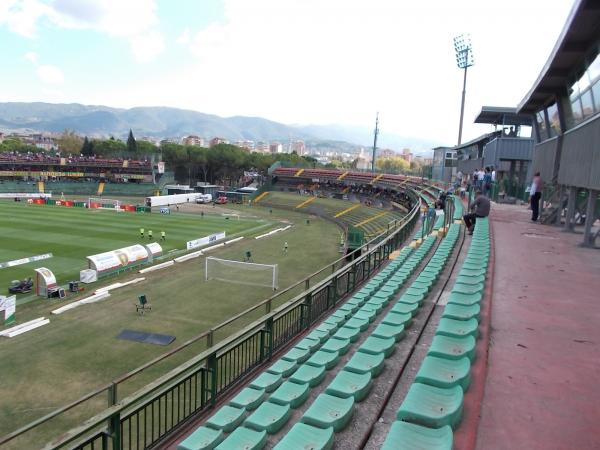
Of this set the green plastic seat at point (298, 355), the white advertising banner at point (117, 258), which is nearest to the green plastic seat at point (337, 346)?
the green plastic seat at point (298, 355)

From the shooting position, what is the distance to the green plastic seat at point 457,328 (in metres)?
5.73

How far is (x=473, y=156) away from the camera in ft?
146

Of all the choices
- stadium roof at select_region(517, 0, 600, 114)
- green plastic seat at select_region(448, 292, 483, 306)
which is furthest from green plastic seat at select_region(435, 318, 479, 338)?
stadium roof at select_region(517, 0, 600, 114)

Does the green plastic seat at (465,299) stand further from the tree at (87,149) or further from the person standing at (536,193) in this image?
the tree at (87,149)

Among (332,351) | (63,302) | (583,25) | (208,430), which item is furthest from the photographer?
(63,302)

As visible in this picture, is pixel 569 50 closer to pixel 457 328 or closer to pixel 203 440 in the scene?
pixel 457 328

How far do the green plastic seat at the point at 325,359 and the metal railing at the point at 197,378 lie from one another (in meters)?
1.24

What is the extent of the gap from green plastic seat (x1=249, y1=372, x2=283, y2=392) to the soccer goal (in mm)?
17382

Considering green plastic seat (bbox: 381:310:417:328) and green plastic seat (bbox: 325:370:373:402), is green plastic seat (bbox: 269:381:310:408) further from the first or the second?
green plastic seat (bbox: 381:310:417:328)

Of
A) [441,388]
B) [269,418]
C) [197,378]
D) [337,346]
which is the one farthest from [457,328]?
→ [197,378]

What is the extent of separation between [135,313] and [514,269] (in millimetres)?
16094

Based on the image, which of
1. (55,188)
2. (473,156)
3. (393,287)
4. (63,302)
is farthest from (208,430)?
(55,188)

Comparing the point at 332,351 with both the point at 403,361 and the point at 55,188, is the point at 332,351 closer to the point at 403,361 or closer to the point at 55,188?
the point at 403,361

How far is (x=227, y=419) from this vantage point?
5418 millimetres
